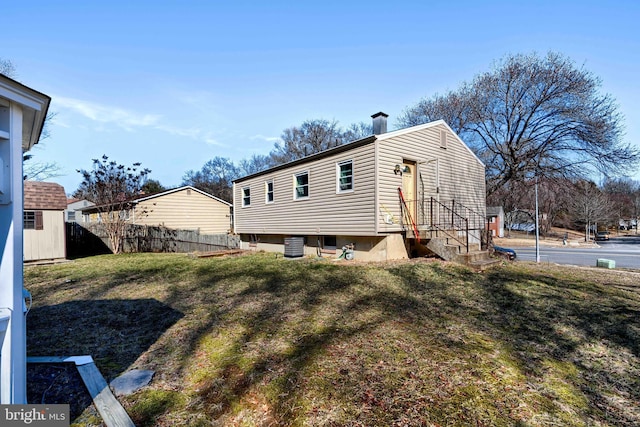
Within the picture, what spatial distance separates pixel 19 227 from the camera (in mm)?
2201

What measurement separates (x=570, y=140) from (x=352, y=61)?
12.6 m

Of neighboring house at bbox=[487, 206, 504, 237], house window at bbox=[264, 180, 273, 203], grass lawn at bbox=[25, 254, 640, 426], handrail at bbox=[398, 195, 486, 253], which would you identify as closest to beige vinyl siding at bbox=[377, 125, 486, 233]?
handrail at bbox=[398, 195, 486, 253]

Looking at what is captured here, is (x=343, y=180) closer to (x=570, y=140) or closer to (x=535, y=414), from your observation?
(x=535, y=414)

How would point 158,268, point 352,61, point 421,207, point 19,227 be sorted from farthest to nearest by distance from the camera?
point 352,61, point 421,207, point 158,268, point 19,227

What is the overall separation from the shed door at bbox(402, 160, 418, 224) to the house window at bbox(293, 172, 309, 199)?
3.52 meters

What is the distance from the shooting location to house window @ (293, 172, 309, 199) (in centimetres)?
1133

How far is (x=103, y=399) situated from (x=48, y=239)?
12898 mm

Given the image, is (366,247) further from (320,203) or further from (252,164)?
(252,164)

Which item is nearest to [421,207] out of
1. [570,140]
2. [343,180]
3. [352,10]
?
[343,180]

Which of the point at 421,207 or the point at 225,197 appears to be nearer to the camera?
the point at 421,207

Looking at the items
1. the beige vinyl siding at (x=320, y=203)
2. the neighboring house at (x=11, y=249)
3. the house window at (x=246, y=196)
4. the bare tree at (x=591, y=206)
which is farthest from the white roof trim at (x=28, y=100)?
the bare tree at (x=591, y=206)

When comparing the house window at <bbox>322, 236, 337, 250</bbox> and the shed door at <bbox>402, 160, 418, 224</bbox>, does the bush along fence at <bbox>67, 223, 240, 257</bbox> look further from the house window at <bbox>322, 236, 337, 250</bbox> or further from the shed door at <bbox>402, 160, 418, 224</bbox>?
the shed door at <bbox>402, 160, 418, 224</bbox>

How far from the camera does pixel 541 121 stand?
1684cm

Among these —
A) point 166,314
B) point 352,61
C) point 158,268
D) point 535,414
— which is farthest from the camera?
point 352,61
